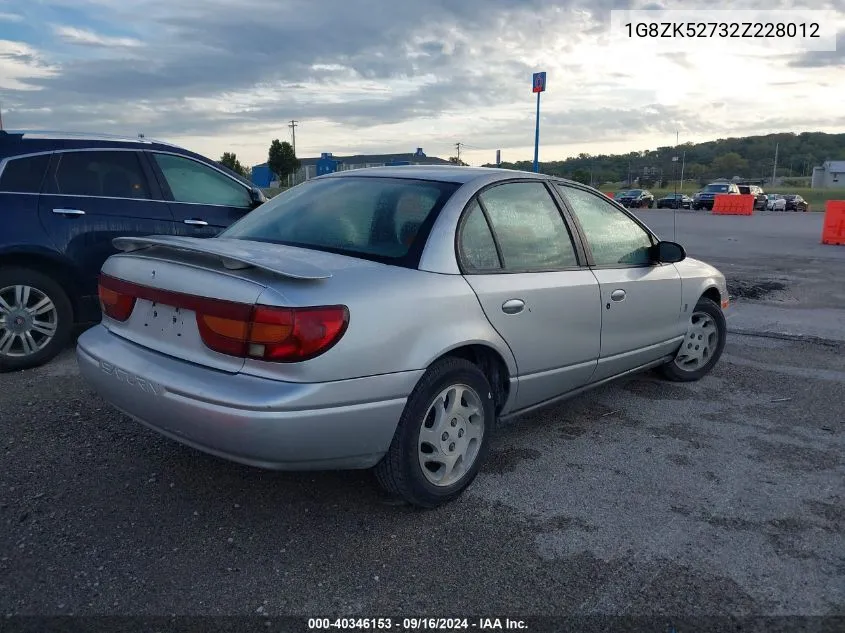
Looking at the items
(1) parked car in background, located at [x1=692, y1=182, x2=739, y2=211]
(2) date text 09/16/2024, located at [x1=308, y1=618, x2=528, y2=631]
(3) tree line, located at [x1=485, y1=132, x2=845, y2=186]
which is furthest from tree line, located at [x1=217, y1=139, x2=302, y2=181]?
(2) date text 09/16/2024, located at [x1=308, y1=618, x2=528, y2=631]

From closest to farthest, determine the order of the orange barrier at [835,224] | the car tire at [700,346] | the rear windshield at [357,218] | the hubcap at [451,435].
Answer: the hubcap at [451,435], the rear windshield at [357,218], the car tire at [700,346], the orange barrier at [835,224]

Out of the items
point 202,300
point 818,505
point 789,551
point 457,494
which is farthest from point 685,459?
point 202,300

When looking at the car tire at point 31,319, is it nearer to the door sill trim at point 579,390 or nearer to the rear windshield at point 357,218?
the rear windshield at point 357,218

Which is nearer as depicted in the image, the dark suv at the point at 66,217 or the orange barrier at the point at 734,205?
the dark suv at the point at 66,217

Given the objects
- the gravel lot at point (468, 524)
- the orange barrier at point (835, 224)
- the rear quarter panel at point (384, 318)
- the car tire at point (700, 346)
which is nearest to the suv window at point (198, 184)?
the gravel lot at point (468, 524)

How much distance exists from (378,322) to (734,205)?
3786 cm

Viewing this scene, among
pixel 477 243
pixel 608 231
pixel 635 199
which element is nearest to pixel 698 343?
pixel 608 231

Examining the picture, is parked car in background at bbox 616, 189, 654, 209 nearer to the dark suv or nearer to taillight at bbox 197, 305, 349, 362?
the dark suv

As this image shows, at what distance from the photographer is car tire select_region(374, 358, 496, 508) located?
10.1ft

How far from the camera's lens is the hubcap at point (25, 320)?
515cm

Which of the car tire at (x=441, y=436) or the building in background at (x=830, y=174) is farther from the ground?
the building in background at (x=830, y=174)

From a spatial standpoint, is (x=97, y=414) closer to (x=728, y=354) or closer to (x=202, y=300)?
A: (x=202, y=300)

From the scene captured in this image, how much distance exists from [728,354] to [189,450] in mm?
4638

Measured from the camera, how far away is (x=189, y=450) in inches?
152
